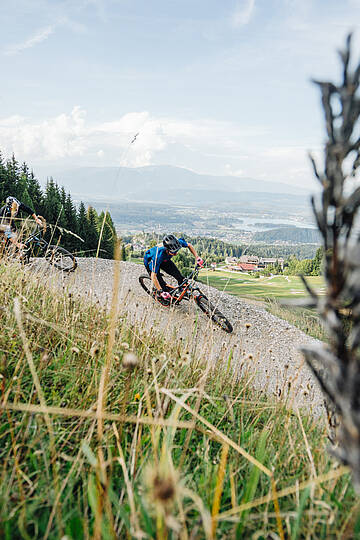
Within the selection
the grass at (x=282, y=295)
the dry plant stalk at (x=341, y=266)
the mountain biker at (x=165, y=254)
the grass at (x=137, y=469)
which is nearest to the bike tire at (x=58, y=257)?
the mountain biker at (x=165, y=254)

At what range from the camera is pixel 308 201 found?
1.18 meters

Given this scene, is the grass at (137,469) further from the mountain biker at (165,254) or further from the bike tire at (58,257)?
the mountain biker at (165,254)

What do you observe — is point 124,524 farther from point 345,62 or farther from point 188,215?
point 188,215

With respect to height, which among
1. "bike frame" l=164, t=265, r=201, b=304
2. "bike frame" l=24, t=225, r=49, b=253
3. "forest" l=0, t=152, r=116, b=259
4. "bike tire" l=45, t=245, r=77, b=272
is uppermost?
"forest" l=0, t=152, r=116, b=259

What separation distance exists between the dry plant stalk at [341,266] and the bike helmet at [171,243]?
7.22m

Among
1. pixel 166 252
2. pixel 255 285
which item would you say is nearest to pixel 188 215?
pixel 255 285

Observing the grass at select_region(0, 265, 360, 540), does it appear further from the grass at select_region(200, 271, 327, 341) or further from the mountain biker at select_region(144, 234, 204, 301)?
the mountain biker at select_region(144, 234, 204, 301)

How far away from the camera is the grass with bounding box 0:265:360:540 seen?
49.8 inches

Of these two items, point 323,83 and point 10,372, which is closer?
point 323,83

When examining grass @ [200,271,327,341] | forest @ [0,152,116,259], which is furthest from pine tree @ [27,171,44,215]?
grass @ [200,271,327,341]

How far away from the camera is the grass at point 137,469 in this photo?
1.26m

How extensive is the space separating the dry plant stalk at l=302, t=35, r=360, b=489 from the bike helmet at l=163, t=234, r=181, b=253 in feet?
23.7

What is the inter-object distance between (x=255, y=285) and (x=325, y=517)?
4643cm

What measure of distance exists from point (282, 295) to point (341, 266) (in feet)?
115
